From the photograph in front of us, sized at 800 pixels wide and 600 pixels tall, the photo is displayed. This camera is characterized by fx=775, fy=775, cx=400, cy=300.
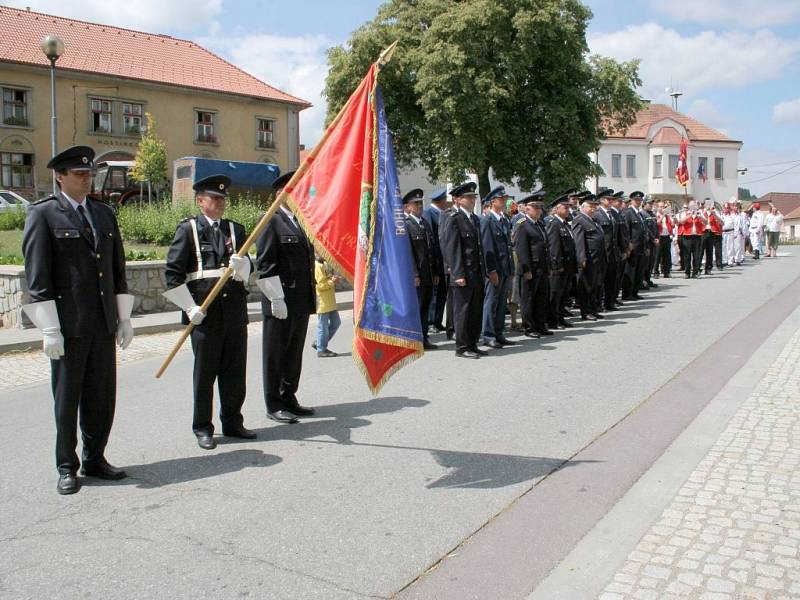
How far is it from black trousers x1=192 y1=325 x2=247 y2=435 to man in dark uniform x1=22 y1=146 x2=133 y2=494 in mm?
709

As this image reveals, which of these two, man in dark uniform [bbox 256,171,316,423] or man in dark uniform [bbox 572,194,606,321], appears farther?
man in dark uniform [bbox 572,194,606,321]

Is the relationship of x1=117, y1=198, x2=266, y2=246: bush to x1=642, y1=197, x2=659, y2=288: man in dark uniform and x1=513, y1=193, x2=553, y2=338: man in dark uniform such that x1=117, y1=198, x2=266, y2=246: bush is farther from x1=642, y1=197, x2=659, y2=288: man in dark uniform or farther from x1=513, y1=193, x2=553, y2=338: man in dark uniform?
x1=642, y1=197, x2=659, y2=288: man in dark uniform

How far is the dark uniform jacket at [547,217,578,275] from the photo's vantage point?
11.3 meters

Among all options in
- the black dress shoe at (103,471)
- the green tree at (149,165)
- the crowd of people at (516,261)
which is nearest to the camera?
the black dress shoe at (103,471)

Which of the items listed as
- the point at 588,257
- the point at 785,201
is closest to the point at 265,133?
the point at 588,257

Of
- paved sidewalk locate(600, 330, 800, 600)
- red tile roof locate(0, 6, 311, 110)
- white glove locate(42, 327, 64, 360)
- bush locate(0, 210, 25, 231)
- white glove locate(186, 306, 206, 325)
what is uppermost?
red tile roof locate(0, 6, 311, 110)

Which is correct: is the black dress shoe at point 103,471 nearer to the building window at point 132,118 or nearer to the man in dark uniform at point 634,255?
the man in dark uniform at point 634,255

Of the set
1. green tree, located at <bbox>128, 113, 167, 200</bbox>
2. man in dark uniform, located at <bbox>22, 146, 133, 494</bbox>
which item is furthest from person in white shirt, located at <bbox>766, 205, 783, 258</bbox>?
man in dark uniform, located at <bbox>22, 146, 133, 494</bbox>

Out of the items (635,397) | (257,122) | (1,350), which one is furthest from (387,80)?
(635,397)

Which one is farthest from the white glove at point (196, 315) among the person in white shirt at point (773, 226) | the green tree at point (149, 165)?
the green tree at point (149, 165)

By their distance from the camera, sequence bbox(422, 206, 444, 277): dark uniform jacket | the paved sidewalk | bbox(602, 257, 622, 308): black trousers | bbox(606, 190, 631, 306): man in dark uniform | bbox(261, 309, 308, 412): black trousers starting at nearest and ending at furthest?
the paved sidewalk
bbox(261, 309, 308, 412): black trousers
bbox(422, 206, 444, 277): dark uniform jacket
bbox(602, 257, 622, 308): black trousers
bbox(606, 190, 631, 306): man in dark uniform

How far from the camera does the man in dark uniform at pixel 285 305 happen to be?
6.22 m

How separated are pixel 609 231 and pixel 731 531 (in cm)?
992

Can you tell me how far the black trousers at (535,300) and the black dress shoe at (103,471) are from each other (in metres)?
6.72
